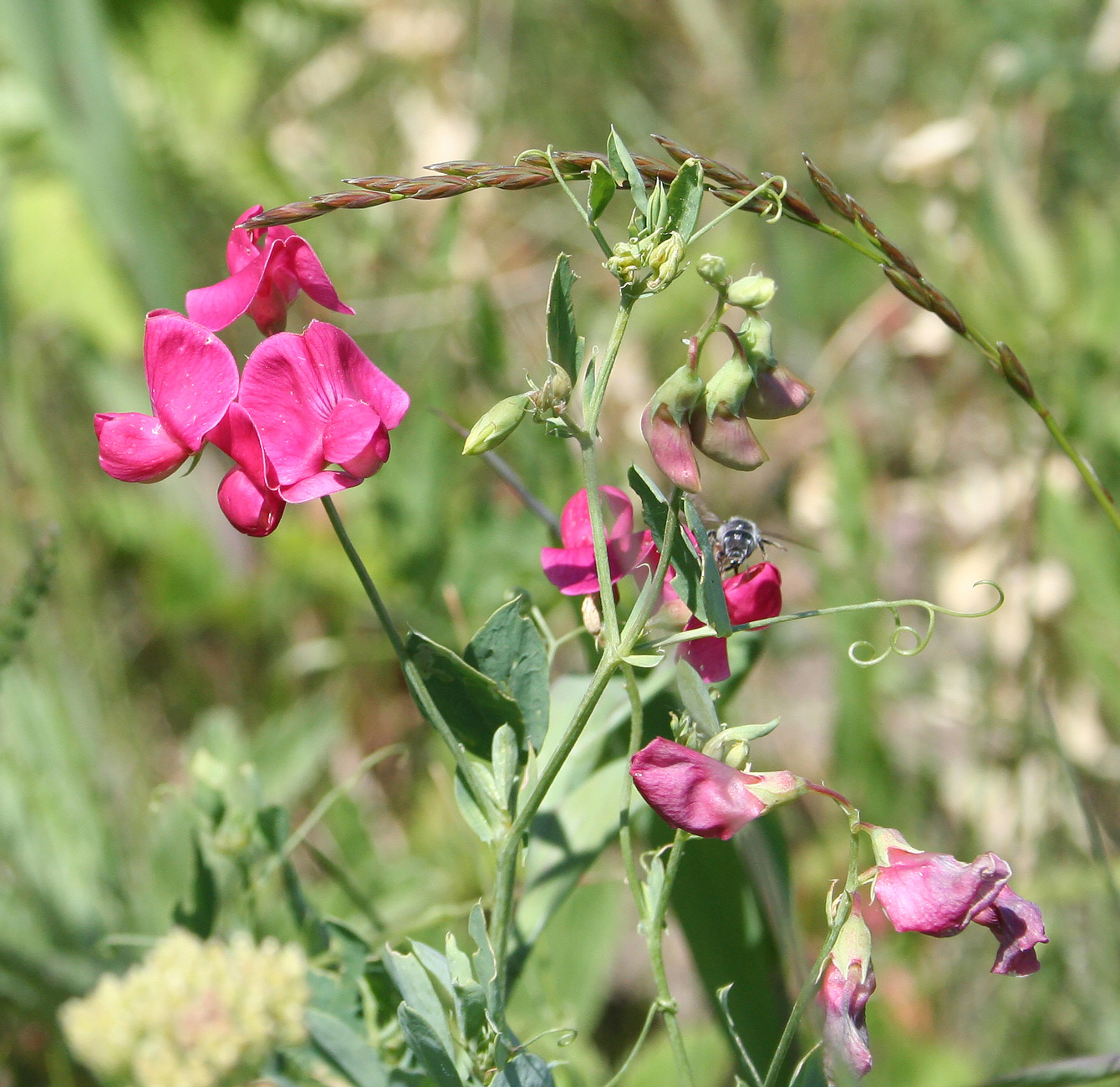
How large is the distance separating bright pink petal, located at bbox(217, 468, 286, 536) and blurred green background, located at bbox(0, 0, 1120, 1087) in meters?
0.31

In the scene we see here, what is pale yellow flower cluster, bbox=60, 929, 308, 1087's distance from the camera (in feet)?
2.19

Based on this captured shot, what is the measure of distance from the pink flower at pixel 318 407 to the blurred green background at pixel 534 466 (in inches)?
12.9

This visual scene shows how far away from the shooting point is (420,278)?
1858mm

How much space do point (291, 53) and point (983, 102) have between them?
1.78 m

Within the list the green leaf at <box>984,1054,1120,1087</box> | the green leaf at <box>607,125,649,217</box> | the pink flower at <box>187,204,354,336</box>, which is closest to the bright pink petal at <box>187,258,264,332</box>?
the pink flower at <box>187,204,354,336</box>

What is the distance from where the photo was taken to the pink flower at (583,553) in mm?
655

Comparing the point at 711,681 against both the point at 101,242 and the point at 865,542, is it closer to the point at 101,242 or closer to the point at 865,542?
the point at 865,542

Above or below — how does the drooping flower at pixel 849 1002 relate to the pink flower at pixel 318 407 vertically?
below

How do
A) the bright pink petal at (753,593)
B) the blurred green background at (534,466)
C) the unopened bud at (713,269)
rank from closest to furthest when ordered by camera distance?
the unopened bud at (713,269) → the bright pink petal at (753,593) → the blurred green background at (534,466)

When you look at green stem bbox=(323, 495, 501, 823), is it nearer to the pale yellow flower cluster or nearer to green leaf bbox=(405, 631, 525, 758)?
green leaf bbox=(405, 631, 525, 758)

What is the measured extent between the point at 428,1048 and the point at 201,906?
35 centimetres

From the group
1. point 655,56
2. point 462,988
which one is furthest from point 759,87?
point 462,988

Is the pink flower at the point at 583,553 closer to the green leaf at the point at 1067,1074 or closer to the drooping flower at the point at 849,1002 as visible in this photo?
the drooping flower at the point at 849,1002

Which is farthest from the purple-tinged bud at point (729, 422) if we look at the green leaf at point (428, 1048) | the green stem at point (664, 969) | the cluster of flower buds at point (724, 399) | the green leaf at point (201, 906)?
the green leaf at point (201, 906)
